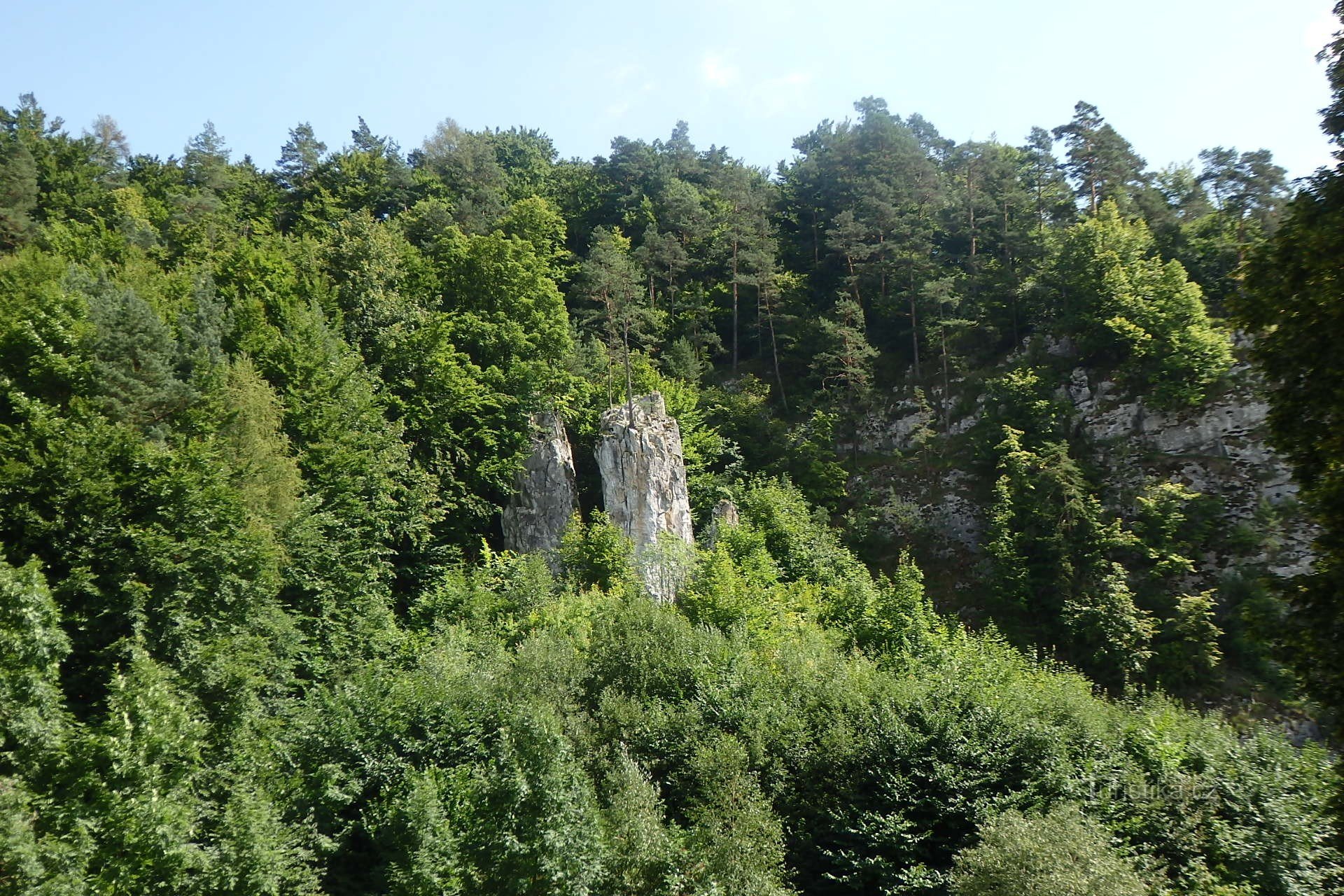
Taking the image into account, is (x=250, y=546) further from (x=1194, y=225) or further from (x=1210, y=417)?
(x=1194, y=225)

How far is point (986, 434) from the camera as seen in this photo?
3538 cm

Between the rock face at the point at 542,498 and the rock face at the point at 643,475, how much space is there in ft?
4.64

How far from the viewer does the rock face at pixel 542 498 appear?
32719 millimetres

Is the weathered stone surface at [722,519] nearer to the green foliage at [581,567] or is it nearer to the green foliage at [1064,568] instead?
the green foliage at [581,567]

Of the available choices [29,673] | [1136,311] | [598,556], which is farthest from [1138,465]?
[29,673]

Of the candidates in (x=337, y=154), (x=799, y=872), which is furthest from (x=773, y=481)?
(x=337, y=154)

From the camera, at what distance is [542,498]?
3325 cm

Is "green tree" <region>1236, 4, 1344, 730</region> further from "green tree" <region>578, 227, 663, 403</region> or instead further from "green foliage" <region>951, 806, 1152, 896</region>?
"green tree" <region>578, 227, 663, 403</region>

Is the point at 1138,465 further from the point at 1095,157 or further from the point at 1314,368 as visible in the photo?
the point at 1314,368

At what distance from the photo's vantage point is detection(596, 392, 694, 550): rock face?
33.1m

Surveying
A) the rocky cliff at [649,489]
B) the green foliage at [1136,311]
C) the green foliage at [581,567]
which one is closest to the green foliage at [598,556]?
the green foliage at [581,567]

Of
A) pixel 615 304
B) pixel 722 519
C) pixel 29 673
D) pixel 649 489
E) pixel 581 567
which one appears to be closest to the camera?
pixel 29 673

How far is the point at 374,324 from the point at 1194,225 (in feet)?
114

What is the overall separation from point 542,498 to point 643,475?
3.87 m
